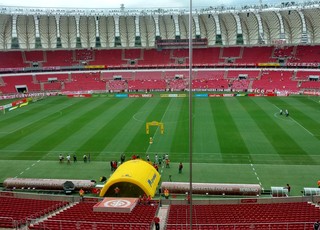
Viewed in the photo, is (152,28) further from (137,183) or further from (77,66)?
(137,183)

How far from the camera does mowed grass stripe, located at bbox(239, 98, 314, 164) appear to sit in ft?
108

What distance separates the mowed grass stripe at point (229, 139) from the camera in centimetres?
3322

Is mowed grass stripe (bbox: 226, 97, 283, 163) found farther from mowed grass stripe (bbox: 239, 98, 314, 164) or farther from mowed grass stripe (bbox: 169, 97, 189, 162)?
mowed grass stripe (bbox: 169, 97, 189, 162)

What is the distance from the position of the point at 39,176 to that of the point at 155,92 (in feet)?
169

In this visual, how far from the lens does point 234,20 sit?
90.1 metres

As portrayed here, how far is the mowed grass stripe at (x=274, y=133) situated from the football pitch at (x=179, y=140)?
89mm

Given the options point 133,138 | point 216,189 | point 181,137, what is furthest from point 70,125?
point 216,189

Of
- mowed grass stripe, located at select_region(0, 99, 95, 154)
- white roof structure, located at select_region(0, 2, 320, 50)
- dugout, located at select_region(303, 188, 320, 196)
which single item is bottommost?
mowed grass stripe, located at select_region(0, 99, 95, 154)

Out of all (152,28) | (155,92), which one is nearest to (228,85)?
(155,92)

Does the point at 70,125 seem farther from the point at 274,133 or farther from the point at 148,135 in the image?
the point at 274,133

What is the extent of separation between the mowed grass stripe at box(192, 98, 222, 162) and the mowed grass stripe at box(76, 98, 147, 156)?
7926 millimetres

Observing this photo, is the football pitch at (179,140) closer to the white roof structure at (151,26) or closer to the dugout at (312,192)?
the dugout at (312,192)

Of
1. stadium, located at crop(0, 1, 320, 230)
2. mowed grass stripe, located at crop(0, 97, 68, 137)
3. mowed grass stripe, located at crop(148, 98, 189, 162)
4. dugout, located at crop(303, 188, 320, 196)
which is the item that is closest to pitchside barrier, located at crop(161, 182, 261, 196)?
stadium, located at crop(0, 1, 320, 230)

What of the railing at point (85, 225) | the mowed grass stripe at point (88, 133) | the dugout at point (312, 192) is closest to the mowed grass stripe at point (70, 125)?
the mowed grass stripe at point (88, 133)
